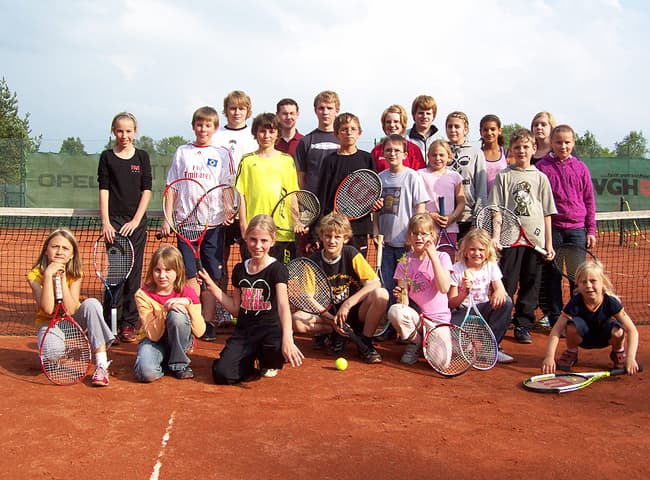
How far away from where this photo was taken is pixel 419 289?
4.46m

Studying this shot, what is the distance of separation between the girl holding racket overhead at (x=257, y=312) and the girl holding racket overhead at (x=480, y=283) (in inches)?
46.3

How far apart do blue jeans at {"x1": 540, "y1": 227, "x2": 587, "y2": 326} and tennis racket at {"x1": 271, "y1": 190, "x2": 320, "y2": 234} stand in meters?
1.97

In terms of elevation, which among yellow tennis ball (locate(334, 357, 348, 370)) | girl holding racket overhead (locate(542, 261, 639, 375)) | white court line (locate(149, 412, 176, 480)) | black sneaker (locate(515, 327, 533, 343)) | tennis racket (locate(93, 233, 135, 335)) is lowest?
white court line (locate(149, 412, 176, 480))

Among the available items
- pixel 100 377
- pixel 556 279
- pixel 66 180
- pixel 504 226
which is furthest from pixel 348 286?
pixel 66 180

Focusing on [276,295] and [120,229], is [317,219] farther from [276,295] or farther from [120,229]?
[120,229]

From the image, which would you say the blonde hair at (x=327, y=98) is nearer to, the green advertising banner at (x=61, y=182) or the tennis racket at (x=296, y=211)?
the tennis racket at (x=296, y=211)

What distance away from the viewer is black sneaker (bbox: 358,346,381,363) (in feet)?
14.5

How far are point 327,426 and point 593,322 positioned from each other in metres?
2.04

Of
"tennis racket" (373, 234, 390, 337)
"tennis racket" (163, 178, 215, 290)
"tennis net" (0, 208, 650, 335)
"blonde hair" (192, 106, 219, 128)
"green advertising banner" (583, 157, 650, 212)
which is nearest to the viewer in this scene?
"tennis racket" (373, 234, 390, 337)

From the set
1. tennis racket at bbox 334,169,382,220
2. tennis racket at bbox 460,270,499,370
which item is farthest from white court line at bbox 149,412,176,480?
tennis racket at bbox 334,169,382,220

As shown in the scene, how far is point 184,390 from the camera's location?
3.82m

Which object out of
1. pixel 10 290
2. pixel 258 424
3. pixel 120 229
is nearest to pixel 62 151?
pixel 10 290

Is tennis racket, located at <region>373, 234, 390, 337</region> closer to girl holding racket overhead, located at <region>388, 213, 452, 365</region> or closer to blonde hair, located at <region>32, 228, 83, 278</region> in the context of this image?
girl holding racket overhead, located at <region>388, 213, 452, 365</region>

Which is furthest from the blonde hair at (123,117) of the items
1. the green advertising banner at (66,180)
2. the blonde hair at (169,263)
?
the green advertising banner at (66,180)
